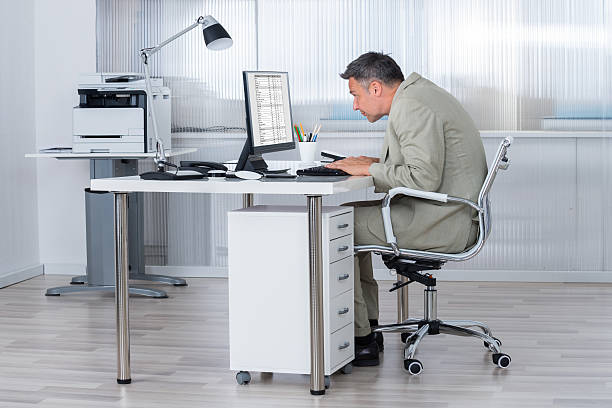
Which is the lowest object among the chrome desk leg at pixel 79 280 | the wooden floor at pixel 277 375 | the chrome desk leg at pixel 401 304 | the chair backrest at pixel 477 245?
the wooden floor at pixel 277 375

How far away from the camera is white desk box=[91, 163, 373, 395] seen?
3096 mm

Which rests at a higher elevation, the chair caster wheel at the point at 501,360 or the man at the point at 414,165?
the man at the point at 414,165

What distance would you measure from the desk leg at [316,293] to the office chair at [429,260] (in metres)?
0.38

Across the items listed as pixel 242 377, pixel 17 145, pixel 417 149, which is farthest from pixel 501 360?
pixel 17 145

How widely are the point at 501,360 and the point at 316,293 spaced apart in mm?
845

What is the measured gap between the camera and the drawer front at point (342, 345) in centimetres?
325

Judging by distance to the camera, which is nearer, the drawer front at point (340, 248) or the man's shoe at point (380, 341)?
the drawer front at point (340, 248)


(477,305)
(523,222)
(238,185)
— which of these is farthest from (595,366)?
(523,222)

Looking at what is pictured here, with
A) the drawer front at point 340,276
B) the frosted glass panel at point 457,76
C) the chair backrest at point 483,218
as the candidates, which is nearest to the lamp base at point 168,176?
the drawer front at point 340,276

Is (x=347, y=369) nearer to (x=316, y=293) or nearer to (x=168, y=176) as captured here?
(x=316, y=293)

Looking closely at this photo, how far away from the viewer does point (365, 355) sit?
11.6 ft

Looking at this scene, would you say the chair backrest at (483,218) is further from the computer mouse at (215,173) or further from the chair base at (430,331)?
the computer mouse at (215,173)

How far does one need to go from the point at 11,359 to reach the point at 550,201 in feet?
10.4

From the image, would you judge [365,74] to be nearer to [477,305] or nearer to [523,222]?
[477,305]
